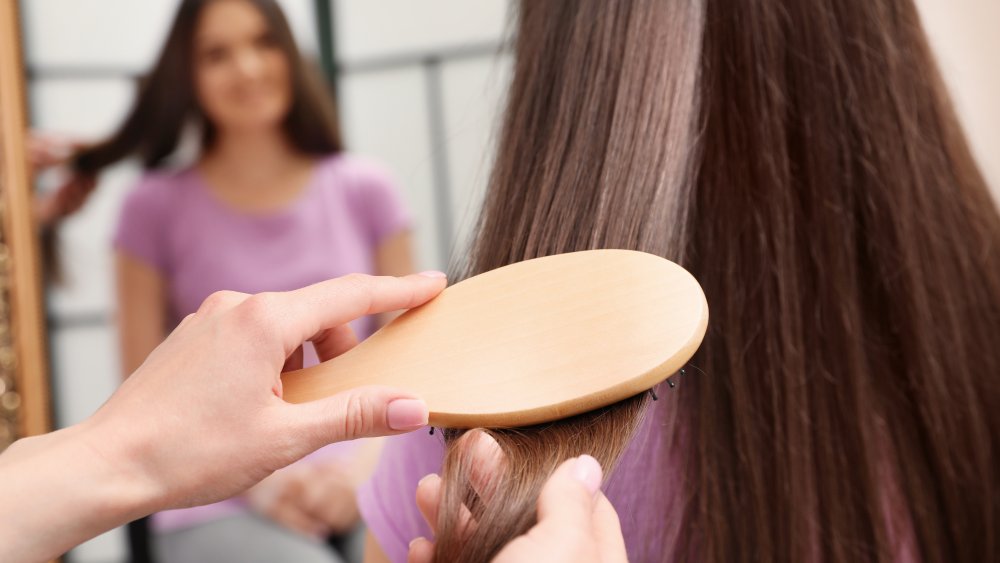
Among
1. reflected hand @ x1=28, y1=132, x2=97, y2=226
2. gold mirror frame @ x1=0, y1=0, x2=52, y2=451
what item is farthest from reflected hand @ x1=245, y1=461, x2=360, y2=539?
reflected hand @ x1=28, y1=132, x2=97, y2=226

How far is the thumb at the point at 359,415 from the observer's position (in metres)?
0.36

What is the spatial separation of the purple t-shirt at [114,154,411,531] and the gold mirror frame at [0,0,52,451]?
0.13 m

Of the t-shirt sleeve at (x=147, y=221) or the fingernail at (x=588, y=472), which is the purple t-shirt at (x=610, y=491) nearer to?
the fingernail at (x=588, y=472)

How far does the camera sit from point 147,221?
1.02 metres

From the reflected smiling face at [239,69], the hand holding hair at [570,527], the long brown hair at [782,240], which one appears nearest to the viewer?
the hand holding hair at [570,527]

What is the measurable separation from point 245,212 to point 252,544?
45cm

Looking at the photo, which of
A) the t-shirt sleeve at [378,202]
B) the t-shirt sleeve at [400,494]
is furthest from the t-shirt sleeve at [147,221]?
the t-shirt sleeve at [400,494]

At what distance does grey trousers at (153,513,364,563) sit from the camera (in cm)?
99

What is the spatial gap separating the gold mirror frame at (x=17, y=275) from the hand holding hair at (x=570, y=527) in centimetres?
92

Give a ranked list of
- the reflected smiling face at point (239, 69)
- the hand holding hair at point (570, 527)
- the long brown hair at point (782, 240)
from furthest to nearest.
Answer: the reflected smiling face at point (239, 69), the long brown hair at point (782, 240), the hand holding hair at point (570, 527)

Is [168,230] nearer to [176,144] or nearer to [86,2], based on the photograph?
[176,144]

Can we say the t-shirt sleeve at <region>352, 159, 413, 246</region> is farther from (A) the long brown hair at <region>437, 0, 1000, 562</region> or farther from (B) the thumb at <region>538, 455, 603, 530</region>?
(B) the thumb at <region>538, 455, 603, 530</region>

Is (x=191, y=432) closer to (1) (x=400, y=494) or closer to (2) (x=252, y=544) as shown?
(1) (x=400, y=494)

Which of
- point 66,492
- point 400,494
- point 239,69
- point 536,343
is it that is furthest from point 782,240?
point 239,69
